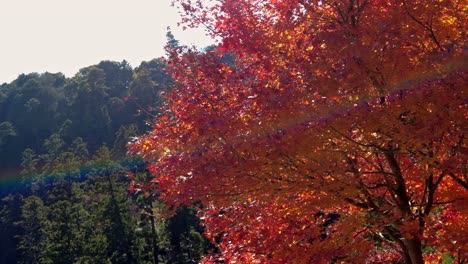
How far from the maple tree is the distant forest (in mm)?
731

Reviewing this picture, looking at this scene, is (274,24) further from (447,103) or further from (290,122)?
(447,103)

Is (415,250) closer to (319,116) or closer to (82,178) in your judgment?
(319,116)


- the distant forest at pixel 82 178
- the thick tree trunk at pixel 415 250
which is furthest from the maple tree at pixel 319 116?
the distant forest at pixel 82 178

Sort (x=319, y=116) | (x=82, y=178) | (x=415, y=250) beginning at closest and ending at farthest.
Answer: (x=319, y=116) < (x=415, y=250) < (x=82, y=178)

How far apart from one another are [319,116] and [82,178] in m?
49.6

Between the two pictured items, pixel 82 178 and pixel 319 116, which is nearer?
pixel 319 116

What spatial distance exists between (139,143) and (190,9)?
199 cm

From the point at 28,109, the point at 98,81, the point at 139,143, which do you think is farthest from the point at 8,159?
the point at 139,143

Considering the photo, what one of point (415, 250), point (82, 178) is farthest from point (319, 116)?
point (82, 178)

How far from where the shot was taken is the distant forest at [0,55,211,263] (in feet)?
101

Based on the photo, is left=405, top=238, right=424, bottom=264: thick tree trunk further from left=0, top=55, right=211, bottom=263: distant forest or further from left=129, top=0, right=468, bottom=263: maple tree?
left=0, top=55, right=211, bottom=263: distant forest

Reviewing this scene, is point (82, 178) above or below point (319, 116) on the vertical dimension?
above

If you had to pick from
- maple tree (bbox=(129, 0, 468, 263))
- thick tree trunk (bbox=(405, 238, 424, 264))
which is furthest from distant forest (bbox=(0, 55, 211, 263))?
thick tree trunk (bbox=(405, 238, 424, 264))

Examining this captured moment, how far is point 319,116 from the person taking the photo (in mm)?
4930
